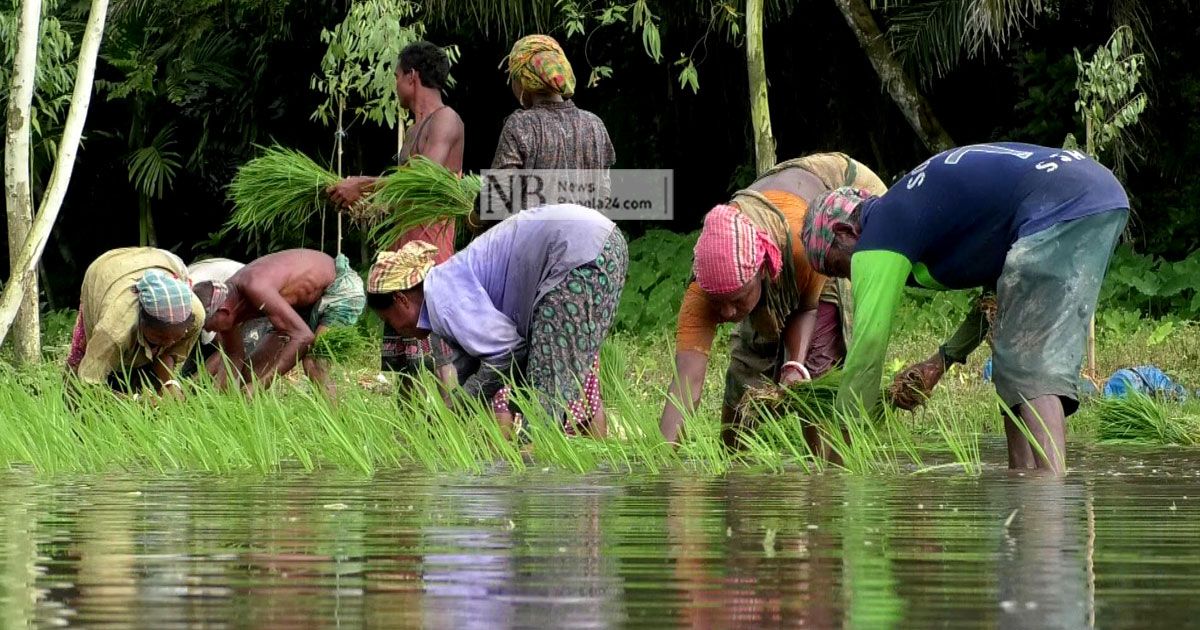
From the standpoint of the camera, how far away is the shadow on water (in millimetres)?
2742

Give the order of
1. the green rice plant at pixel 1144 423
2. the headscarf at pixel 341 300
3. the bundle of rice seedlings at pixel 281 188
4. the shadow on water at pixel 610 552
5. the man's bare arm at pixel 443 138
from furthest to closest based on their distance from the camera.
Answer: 1. the headscarf at pixel 341 300
2. the bundle of rice seedlings at pixel 281 188
3. the man's bare arm at pixel 443 138
4. the green rice plant at pixel 1144 423
5. the shadow on water at pixel 610 552

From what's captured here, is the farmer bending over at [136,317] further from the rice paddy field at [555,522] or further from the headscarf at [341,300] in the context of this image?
the headscarf at [341,300]

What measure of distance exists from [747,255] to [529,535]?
2229mm

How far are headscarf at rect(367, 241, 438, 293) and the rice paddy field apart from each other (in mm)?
356

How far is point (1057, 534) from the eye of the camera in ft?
12.3

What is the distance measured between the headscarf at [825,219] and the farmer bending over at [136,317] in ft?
9.40

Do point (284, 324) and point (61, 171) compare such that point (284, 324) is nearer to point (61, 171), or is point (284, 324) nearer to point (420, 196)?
point (420, 196)

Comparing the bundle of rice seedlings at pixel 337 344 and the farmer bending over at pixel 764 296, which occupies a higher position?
the farmer bending over at pixel 764 296

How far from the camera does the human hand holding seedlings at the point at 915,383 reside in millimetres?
6094

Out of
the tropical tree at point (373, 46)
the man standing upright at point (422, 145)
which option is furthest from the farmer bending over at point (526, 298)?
Answer: the tropical tree at point (373, 46)

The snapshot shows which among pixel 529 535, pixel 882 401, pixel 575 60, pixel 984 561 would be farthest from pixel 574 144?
pixel 575 60

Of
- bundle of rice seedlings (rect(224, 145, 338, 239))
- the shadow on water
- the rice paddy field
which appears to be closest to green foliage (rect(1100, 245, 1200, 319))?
the rice paddy field

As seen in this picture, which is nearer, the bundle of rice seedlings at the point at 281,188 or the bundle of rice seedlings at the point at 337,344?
the bundle of rice seedlings at the point at 281,188

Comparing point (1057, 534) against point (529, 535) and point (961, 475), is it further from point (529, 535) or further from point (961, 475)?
point (961, 475)
